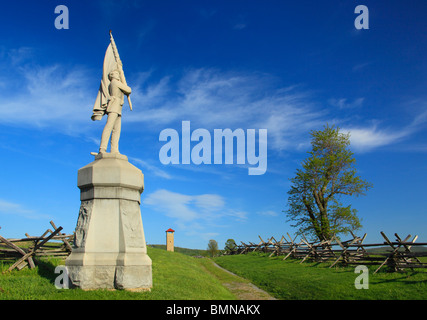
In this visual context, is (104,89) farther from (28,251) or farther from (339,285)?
(339,285)

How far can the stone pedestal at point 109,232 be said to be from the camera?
23.1 ft

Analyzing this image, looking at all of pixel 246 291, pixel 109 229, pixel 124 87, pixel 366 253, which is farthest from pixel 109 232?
pixel 366 253

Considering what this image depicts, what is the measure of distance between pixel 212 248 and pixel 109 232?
42788 mm

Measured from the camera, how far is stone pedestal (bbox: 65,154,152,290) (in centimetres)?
704

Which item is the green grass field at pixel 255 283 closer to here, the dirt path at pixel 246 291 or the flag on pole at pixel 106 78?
the dirt path at pixel 246 291

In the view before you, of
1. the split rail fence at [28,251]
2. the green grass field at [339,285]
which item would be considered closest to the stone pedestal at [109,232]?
the split rail fence at [28,251]

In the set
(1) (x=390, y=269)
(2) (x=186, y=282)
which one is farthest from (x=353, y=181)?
(2) (x=186, y=282)

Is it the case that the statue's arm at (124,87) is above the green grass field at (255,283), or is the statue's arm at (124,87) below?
above

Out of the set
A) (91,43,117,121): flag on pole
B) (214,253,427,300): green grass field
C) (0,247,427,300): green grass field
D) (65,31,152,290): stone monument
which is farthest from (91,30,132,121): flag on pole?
(214,253,427,300): green grass field

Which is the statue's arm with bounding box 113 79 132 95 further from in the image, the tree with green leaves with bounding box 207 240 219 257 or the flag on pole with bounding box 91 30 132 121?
the tree with green leaves with bounding box 207 240 219 257

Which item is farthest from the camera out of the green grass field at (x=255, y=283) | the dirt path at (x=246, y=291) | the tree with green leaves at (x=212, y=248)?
the tree with green leaves at (x=212, y=248)

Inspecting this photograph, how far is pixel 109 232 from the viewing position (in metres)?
7.45

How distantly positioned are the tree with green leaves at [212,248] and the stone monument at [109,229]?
4198 cm
